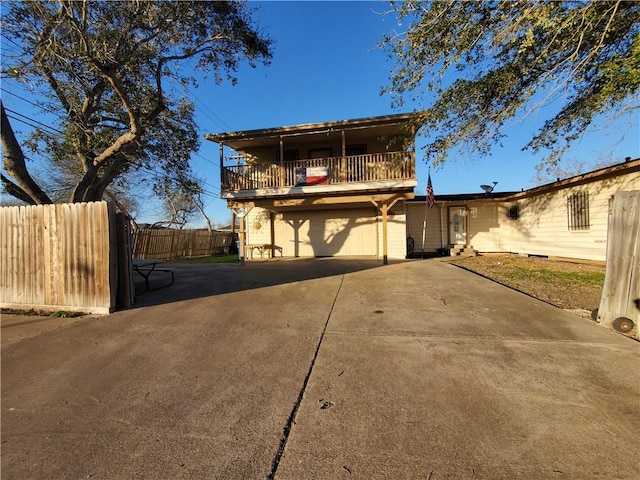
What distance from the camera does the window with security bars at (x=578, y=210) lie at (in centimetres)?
1034

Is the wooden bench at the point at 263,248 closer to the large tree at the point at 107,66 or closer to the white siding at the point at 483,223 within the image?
the large tree at the point at 107,66

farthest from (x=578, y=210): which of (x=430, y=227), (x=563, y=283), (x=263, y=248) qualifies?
(x=263, y=248)

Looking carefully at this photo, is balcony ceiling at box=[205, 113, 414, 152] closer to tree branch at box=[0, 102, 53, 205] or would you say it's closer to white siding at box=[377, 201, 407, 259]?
white siding at box=[377, 201, 407, 259]

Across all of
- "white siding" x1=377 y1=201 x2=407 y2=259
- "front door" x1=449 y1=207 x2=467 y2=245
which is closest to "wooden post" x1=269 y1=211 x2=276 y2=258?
"white siding" x1=377 y1=201 x2=407 y2=259

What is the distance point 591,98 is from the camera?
597cm

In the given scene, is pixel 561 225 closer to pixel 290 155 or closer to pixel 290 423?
pixel 290 155

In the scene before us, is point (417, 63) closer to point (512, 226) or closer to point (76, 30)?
point (76, 30)

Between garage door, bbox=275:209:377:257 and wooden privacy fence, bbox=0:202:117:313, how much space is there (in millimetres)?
9652

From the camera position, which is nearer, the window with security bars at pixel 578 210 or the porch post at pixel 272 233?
the window with security bars at pixel 578 210

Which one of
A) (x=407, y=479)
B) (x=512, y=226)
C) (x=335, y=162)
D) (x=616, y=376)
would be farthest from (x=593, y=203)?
(x=407, y=479)

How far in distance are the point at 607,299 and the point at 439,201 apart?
11.5 meters

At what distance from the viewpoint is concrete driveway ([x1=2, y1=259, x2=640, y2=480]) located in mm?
1902

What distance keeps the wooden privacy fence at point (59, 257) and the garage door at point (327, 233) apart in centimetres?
965

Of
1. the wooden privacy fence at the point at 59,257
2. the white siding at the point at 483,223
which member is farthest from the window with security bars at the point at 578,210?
the wooden privacy fence at the point at 59,257
